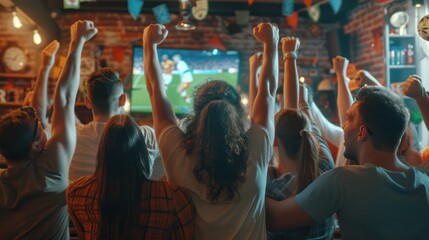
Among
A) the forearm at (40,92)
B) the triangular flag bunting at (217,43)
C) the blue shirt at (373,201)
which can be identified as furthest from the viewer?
the triangular flag bunting at (217,43)

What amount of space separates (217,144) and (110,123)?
0.36 meters

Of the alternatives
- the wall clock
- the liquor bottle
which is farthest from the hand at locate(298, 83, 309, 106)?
the wall clock

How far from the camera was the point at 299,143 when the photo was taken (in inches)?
62.7

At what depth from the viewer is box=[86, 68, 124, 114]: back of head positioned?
78.6 inches

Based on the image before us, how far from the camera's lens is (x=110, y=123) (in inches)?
55.9

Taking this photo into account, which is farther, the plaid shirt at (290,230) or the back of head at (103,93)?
the back of head at (103,93)

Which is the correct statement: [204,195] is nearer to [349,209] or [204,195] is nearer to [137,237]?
[137,237]

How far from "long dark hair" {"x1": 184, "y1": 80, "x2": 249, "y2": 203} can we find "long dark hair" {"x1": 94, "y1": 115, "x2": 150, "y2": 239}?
17 cm

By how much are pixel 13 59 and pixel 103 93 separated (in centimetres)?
427

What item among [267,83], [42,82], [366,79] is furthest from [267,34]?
[42,82]

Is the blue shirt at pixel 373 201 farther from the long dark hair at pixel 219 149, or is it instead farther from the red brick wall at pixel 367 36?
the red brick wall at pixel 367 36

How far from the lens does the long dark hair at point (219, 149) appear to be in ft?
4.46

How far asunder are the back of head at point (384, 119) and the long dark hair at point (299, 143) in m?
0.21

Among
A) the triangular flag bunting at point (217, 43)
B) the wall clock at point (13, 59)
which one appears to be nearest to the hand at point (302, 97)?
the triangular flag bunting at point (217, 43)
